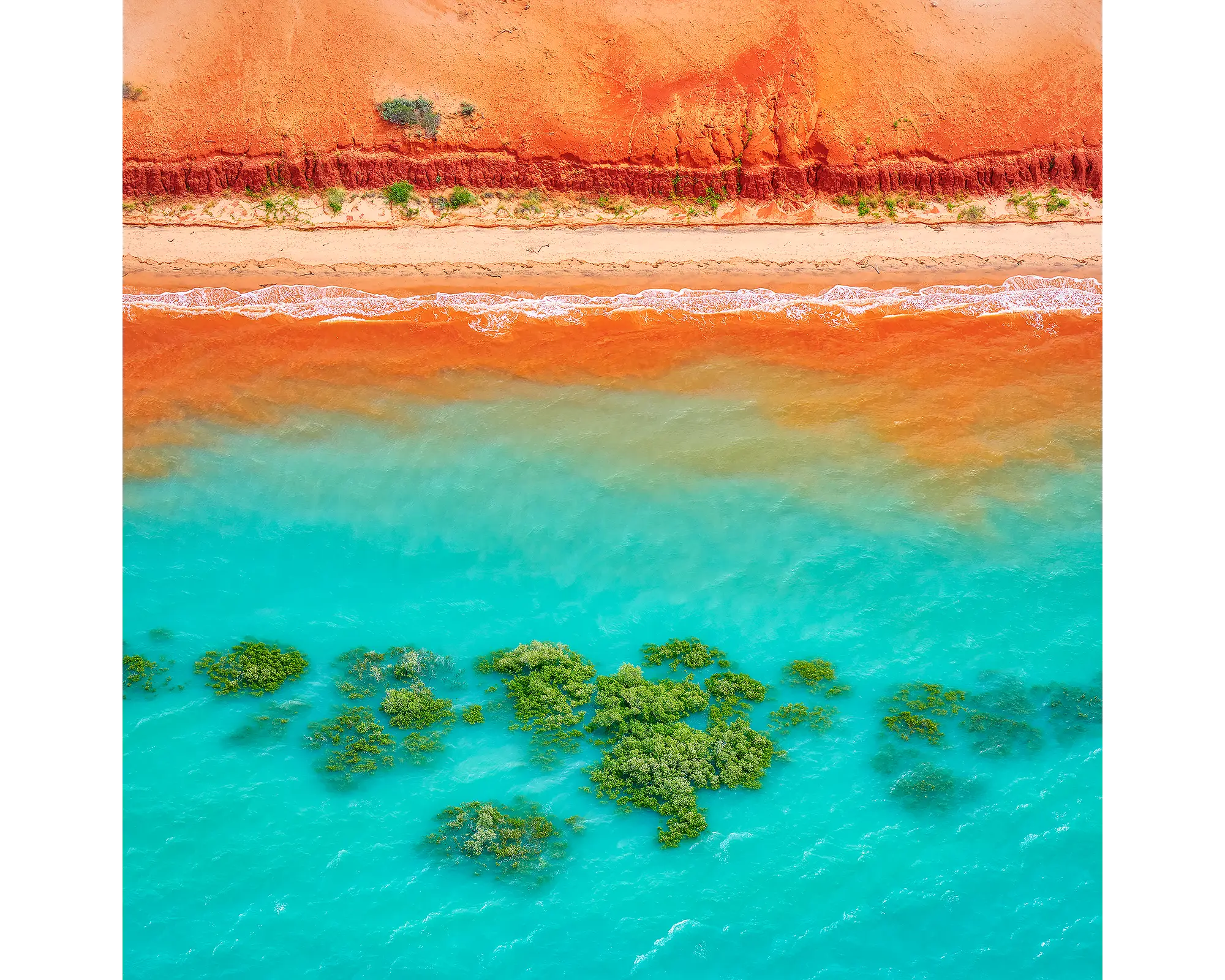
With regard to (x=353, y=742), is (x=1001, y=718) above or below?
above

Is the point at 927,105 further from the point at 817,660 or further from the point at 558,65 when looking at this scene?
the point at 817,660

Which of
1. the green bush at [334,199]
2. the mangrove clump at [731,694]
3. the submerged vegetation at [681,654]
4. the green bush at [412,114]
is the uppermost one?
the green bush at [412,114]

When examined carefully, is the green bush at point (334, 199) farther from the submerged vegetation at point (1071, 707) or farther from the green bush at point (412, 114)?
the submerged vegetation at point (1071, 707)

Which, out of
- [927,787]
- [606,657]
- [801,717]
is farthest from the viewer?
[606,657]

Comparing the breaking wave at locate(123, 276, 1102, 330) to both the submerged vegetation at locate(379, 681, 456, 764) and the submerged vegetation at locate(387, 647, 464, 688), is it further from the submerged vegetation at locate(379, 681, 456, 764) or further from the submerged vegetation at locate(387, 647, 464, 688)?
the submerged vegetation at locate(379, 681, 456, 764)

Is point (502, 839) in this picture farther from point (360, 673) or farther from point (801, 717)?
point (801, 717)

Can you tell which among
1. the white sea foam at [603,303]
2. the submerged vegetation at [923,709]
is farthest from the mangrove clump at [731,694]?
the white sea foam at [603,303]

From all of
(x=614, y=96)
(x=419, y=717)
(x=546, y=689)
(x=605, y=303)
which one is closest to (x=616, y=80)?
(x=614, y=96)
